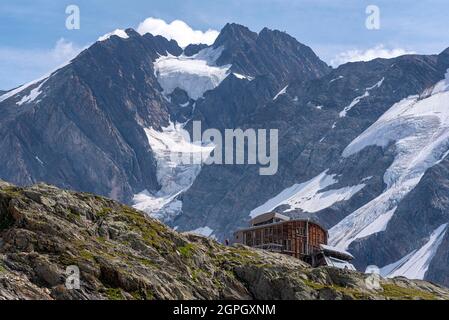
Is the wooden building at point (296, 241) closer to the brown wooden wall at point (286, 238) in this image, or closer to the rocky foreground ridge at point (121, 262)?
the brown wooden wall at point (286, 238)

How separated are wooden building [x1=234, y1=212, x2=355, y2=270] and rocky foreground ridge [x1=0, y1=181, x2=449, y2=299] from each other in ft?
81.6

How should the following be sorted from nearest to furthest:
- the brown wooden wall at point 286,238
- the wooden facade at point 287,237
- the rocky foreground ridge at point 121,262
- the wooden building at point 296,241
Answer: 1. the rocky foreground ridge at point 121,262
2. the wooden building at point 296,241
3. the wooden facade at point 287,237
4. the brown wooden wall at point 286,238

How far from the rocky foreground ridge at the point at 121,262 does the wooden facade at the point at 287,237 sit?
1043 inches

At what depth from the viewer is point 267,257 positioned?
133 metres

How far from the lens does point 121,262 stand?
9500 centimetres

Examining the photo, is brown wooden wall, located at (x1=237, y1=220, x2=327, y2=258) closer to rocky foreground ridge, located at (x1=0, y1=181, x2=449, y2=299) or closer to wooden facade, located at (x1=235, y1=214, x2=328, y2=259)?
wooden facade, located at (x1=235, y1=214, x2=328, y2=259)

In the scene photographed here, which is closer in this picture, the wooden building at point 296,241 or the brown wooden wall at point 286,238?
the wooden building at point 296,241

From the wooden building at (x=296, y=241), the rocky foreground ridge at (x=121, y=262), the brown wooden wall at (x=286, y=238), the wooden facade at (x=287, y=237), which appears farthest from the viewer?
the brown wooden wall at (x=286, y=238)

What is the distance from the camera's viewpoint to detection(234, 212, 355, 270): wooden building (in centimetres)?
15425

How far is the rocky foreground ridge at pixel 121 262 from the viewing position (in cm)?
8662

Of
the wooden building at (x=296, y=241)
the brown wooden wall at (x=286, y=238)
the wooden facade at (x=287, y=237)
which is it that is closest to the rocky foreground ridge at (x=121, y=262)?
the wooden building at (x=296, y=241)
